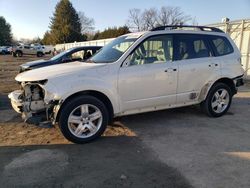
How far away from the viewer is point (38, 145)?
5.11 metres

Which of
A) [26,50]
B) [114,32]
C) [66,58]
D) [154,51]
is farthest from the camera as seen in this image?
[114,32]

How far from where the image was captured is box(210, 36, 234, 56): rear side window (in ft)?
21.9

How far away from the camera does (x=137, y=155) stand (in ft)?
15.2

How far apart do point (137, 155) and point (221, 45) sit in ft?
12.2

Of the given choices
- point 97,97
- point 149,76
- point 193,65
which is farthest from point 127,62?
point 193,65

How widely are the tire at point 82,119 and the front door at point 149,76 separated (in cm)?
53

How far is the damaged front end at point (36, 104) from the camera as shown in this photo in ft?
16.3

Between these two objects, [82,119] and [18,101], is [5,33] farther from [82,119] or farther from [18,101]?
[82,119]

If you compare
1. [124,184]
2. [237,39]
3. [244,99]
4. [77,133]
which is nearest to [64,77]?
[77,133]

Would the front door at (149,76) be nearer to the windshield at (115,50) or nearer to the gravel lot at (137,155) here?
the windshield at (115,50)

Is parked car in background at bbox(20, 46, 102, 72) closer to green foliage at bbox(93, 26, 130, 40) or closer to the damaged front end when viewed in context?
the damaged front end

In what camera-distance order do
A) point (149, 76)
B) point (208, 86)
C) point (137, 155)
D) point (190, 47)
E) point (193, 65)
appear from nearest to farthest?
point (137, 155)
point (149, 76)
point (193, 65)
point (190, 47)
point (208, 86)

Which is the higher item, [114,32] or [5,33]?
[5,33]

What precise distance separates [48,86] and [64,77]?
0.31 meters
